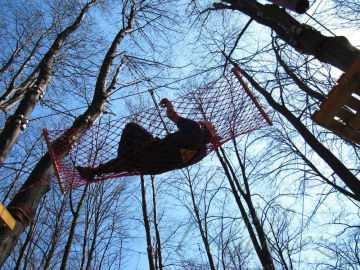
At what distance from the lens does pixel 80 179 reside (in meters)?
2.60

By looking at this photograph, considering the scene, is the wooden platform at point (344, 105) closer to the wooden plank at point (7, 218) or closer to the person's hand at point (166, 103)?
the person's hand at point (166, 103)

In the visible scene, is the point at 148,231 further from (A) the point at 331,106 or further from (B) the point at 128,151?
(A) the point at 331,106

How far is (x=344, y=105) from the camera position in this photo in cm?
171

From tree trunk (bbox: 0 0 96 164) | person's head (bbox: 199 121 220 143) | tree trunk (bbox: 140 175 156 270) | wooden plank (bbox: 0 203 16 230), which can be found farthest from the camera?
tree trunk (bbox: 140 175 156 270)

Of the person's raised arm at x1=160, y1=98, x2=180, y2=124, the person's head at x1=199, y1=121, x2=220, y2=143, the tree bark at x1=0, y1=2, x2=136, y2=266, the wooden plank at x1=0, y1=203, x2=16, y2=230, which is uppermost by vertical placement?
the person's raised arm at x1=160, y1=98, x2=180, y2=124

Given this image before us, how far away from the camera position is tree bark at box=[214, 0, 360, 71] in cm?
159

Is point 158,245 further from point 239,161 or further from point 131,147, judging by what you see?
point 131,147

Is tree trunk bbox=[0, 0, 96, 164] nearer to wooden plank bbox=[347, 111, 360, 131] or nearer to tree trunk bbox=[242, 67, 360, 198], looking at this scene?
wooden plank bbox=[347, 111, 360, 131]

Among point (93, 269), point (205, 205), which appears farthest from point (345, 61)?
point (93, 269)

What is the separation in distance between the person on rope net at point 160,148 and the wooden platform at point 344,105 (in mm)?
1158

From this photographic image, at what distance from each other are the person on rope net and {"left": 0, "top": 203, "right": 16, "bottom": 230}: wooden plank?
86 cm

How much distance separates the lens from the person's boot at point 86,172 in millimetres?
2602

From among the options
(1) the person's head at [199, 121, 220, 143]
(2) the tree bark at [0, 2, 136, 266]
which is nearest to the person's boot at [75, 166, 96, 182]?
(2) the tree bark at [0, 2, 136, 266]

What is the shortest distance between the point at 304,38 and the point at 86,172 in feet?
7.33
